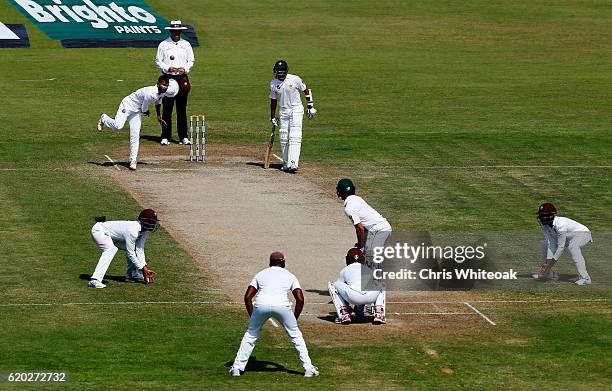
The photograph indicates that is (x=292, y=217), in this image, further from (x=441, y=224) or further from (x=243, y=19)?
(x=243, y=19)

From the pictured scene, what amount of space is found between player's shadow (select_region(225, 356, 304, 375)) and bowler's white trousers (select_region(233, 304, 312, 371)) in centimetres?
56

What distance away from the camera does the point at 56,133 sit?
43.8 meters

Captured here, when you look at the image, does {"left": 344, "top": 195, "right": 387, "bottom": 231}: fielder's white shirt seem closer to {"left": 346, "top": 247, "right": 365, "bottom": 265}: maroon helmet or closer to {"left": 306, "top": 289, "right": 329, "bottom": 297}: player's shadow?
{"left": 346, "top": 247, "right": 365, "bottom": 265}: maroon helmet

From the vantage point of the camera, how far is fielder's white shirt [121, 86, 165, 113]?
121ft

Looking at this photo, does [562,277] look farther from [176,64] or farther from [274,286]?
[176,64]

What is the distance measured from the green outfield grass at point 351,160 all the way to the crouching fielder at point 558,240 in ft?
2.04

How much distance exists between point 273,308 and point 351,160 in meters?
19.4

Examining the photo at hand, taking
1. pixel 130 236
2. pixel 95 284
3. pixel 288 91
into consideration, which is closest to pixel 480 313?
pixel 130 236

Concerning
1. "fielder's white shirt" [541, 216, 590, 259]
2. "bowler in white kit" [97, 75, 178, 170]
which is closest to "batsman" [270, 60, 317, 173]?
"bowler in white kit" [97, 75, 178, 170]

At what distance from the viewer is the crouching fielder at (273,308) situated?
21375mm

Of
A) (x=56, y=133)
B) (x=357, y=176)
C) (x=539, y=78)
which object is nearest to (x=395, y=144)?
(x=357, y=176)

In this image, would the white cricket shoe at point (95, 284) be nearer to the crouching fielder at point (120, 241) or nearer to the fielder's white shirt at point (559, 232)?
the crouching fielder at point (120, 241)

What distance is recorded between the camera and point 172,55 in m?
41.3

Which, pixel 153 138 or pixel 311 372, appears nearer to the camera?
pixel 311 372
